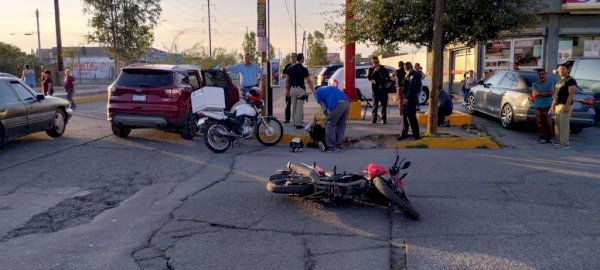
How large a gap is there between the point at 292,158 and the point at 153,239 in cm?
483

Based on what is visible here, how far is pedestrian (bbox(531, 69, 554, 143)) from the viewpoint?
11.4m

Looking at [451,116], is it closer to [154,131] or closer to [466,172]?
[466,172]

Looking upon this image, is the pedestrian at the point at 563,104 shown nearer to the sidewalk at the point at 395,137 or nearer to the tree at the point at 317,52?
the sidewalk at the point at 395,137

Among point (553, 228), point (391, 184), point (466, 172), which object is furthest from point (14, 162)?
point (553, 228)

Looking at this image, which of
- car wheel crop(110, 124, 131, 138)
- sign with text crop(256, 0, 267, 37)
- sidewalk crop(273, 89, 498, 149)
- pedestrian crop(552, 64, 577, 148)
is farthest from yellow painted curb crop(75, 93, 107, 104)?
pedestrian crop(552, 64, 577, 148)

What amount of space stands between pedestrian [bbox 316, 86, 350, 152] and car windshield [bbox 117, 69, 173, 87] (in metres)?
3.35

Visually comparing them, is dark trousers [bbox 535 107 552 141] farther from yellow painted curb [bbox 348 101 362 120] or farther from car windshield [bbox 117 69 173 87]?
car windshield [bbox 117 69 173 87]

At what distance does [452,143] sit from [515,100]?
283cm

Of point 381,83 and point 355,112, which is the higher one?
point 381,83

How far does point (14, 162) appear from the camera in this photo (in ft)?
30.9

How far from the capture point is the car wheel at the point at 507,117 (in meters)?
13.0

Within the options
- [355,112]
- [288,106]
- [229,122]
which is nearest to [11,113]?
[229,122]

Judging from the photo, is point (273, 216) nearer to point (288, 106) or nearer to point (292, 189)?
point (292, 189)

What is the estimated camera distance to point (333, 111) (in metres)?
10.2
